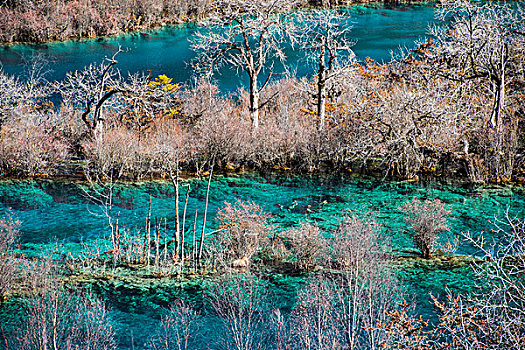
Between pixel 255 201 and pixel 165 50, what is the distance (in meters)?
31.0

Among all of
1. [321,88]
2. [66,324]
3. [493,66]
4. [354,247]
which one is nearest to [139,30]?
[321,88]

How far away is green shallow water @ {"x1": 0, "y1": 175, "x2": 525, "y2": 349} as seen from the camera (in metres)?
13.3

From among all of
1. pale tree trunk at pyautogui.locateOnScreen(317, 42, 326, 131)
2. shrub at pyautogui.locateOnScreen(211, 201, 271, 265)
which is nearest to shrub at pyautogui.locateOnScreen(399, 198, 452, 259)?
shrub at pyautogui.locateOnScreen(211, 201, 271, 265)

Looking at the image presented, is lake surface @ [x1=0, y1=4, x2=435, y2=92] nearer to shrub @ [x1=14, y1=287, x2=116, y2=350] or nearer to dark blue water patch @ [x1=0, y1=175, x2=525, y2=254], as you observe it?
dark blue water patch @ [x1=0, y1=175, x2=525, y2=254]

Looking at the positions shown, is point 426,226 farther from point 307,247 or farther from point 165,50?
point 165,50

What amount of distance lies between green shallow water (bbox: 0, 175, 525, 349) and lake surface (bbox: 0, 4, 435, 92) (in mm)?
17298

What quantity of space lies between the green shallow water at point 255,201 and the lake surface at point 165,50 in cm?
1730

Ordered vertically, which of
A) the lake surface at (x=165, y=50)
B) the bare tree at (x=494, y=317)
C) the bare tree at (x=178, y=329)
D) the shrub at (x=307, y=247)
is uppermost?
the lake surface at (x=165, y=50)

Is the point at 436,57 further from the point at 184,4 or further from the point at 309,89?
the point at 184,4

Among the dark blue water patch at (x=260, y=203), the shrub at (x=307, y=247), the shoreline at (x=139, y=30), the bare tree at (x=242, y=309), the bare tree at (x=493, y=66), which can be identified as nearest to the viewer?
the bare tree at (x=242, y=309)

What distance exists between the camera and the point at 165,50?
1886 inches

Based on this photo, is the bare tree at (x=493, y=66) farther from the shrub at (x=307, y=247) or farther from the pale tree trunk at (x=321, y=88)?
the shrub at (x=307, y=247)

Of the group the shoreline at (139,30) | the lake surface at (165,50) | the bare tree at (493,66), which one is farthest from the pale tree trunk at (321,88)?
the shoreline at (139,30)

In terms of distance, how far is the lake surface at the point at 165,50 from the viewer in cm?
4172
